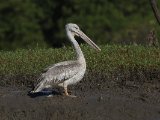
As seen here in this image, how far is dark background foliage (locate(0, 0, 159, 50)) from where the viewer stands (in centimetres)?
3838

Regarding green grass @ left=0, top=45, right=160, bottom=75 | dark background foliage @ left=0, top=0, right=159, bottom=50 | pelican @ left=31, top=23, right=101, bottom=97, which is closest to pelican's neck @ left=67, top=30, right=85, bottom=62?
pelican @ left=31, top=23, right=101, bottom=97

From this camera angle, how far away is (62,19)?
132ft

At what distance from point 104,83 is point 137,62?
1433mm

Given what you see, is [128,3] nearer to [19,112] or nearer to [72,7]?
[72,7]

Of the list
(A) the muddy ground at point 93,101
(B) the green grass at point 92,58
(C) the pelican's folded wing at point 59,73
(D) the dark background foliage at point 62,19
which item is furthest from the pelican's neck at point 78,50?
(D) the dark background foliage at point 62,19

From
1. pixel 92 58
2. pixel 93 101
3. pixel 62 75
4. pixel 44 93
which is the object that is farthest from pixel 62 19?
pixel 62 75

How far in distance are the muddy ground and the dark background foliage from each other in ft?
76.0

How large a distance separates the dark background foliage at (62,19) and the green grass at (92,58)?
20764 millimetres

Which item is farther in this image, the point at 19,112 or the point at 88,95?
the point at 88,95

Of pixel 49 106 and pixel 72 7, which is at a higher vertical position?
pixel 72 7

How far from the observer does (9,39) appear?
127 feet

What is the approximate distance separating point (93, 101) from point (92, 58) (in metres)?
2.92

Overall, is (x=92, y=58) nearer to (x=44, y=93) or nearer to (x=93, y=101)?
(x=44, y=93)

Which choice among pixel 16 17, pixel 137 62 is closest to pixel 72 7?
pixel 16 17
